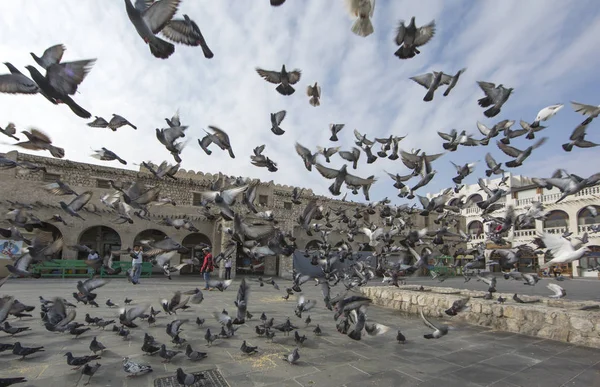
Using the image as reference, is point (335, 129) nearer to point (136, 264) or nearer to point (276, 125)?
point (276, 125)

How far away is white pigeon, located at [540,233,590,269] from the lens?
545 centimetres

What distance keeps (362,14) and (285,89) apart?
9.29ft

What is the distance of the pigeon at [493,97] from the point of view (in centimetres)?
562

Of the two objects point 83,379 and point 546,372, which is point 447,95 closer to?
point 546,372

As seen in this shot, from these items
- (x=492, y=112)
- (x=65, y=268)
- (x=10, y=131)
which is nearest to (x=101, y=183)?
(x=65, y=268)

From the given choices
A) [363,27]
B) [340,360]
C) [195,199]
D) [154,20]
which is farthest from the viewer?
[195,199]

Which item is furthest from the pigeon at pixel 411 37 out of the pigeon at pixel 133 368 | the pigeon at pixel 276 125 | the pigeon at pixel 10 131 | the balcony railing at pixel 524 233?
the balcony railing at pixel 524 233

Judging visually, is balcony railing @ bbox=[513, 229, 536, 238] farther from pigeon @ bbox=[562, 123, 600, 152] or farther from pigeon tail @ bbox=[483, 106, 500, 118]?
pigeon tail @ bbox=[483, 106, 500, 118]

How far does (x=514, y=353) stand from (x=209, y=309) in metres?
7.46

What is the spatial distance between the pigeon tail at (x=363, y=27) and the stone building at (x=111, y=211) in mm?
16879

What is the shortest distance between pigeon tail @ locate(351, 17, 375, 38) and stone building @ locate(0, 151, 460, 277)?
1688 cm

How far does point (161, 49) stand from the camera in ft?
9.99

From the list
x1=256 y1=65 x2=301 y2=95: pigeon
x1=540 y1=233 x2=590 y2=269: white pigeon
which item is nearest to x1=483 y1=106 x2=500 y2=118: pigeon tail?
x1=540 y1=233 x2=590 y2=269: white pigeon

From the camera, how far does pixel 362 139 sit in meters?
7.77
